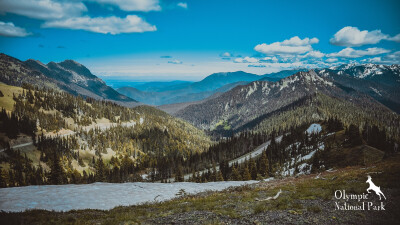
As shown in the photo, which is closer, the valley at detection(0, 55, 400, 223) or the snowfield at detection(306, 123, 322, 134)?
the valley at detection(0, 55, 400, 223)

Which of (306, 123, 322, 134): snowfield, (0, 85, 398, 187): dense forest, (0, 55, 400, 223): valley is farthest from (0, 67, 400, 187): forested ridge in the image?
(306, 123, 322, 134): snowfield

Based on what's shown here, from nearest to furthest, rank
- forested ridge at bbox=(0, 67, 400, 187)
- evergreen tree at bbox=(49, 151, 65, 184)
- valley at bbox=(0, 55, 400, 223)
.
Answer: valley at bbox=(0, 55, 400, 223) < evergreen tree at bbox=(49, 151, 65, 184) < forested ridge at bbox=(0, 67, 400, 187)

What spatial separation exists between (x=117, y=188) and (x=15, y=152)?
14652cm

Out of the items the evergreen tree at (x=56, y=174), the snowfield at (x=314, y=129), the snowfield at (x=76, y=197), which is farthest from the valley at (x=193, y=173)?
the snowfield at (x=314, y=129)

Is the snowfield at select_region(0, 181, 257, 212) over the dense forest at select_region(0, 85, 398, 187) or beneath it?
over

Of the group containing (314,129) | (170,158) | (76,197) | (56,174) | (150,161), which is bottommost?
(150,161)

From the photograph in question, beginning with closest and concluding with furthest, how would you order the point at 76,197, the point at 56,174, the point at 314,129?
the point at 76,197, the point at 56,174, the point at 314,129

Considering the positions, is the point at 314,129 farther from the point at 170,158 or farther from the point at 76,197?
the point at 76,197

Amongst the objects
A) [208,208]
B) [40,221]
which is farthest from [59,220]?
[208,208]

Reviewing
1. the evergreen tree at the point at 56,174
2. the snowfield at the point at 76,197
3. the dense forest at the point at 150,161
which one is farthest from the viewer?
the dense forest at the point at 150,161

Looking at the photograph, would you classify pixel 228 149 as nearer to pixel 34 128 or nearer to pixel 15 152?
pixel 15 152

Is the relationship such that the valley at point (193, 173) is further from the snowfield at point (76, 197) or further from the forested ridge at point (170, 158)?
the forested ridge at point (170, 158)

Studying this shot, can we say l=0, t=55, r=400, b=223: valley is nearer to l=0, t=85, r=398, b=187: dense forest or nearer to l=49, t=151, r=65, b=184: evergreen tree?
l=49, t=151, r=65, b=184: evergreen tree

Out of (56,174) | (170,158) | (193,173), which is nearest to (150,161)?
(170,158)
